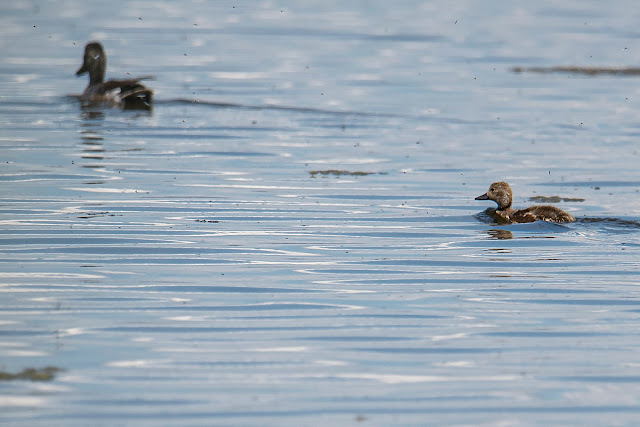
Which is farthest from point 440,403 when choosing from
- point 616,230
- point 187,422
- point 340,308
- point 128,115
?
point 128,115

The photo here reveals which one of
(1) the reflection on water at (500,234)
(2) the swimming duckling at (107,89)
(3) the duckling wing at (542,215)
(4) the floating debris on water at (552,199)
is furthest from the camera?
(2) the swimming duckling at (107,89)

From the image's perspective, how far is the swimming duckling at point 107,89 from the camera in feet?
69.2

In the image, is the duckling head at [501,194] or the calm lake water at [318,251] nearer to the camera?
the calm lake water at [318,251]

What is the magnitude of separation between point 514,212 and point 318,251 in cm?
296

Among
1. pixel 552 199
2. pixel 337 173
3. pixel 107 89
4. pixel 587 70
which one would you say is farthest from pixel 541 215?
pixel 587 70

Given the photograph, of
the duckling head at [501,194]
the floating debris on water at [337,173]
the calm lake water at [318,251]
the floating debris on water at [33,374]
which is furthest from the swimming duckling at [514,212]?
the floating debris on water at [33,374]

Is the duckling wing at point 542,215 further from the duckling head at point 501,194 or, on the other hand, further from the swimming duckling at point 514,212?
the duckling head at point 501,194

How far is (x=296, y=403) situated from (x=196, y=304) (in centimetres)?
222

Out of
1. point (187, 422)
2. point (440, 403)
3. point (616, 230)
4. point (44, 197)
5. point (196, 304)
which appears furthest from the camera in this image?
point (44, 197)

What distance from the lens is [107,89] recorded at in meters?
21.9

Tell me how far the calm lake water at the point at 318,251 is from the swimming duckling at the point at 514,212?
0.19m

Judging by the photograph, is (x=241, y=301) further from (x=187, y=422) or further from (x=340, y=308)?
(x=187, y=422)

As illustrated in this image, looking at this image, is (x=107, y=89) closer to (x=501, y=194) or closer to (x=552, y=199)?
(x=552, y=199)

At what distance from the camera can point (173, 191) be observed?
1373 cm
